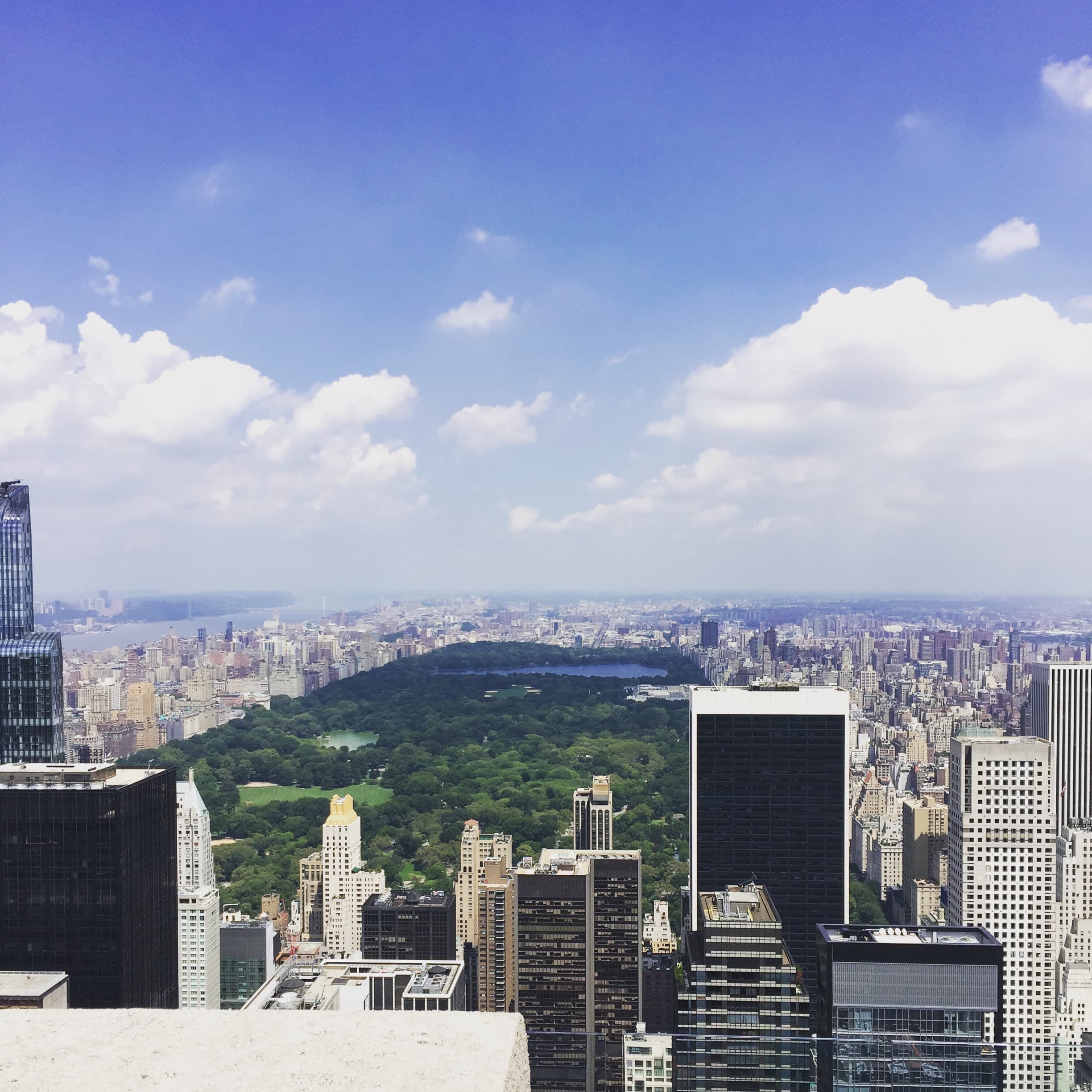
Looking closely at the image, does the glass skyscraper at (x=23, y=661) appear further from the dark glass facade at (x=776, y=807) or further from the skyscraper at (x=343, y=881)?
the dark glass facade at (x=776, y=807)

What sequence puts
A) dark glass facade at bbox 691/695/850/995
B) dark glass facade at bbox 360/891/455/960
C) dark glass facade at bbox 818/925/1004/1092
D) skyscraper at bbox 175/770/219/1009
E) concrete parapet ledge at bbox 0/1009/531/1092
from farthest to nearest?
dark glass facade at bbox 691/695/850/995 < dark glass facade at bbox 360/891/455/960 < skyscraper at bbox 175/770/219/1009 < dark glass facade at bbox 818/925/1004/1092 < concrete parapet ledge at bbox 0/1009/531/1092

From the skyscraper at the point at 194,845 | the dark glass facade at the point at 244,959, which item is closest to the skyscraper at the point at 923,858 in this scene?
the dark glass facade at the point at 244,959

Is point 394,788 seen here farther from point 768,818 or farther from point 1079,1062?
point 1079,1062

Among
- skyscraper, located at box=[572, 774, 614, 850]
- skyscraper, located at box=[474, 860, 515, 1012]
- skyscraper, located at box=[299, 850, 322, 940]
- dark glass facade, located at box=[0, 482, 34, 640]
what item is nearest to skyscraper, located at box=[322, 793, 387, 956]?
skyscraper, located at box=[299, 850, 322, 940]

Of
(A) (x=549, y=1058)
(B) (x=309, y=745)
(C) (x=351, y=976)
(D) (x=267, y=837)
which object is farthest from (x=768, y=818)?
(B) (x=309, y=745)

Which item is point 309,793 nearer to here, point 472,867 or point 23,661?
point 472,867

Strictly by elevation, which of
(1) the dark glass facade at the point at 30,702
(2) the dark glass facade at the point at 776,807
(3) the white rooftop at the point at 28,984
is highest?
(1) the dark glass facade at the point at 30,702

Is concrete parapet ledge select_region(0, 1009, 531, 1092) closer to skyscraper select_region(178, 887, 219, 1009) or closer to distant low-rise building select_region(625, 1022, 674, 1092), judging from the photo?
→ distant low-rise building select_region(625, 1022, 674, 1092)
